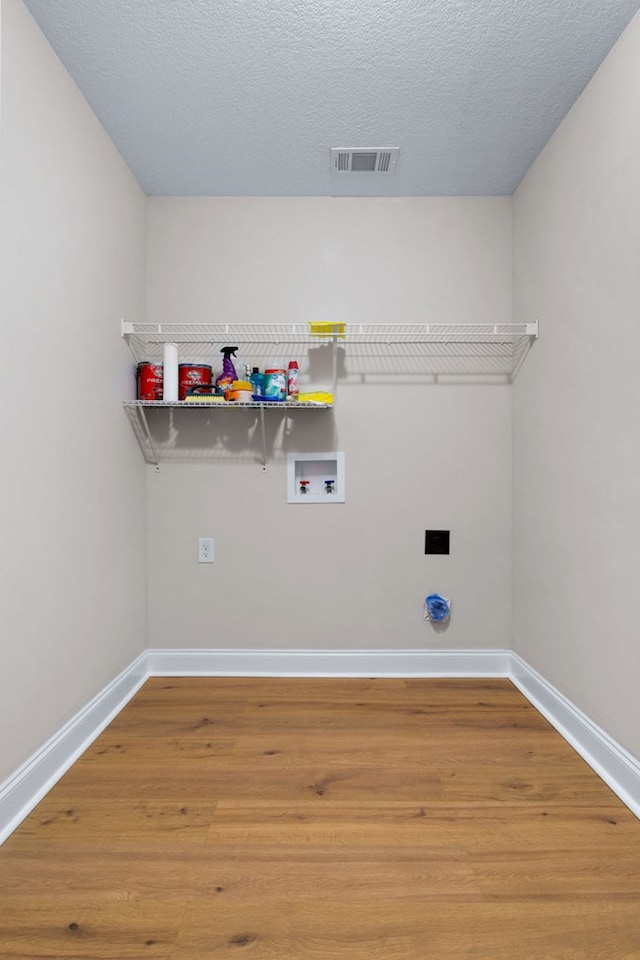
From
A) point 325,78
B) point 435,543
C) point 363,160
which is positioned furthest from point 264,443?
point 325,78

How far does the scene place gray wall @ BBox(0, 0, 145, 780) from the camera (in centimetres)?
147

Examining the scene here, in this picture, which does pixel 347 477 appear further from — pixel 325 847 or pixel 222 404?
pixel 325 847

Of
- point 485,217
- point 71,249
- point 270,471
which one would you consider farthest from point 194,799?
point 485,217

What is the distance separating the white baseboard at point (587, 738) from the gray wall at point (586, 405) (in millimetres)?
42

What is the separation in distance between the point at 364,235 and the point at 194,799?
237 cm

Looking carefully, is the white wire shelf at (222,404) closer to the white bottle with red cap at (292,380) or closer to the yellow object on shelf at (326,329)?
the white bottle with red cap at (292,380)

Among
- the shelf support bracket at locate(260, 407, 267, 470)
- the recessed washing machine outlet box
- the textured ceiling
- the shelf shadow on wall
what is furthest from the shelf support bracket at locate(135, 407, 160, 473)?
the textured ceiling

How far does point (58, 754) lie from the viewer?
5.63 feet

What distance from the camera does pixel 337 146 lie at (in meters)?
2.13

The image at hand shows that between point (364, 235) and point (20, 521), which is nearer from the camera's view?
point (20, 521)

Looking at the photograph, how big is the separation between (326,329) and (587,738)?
6.12 ft

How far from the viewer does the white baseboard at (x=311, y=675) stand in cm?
157

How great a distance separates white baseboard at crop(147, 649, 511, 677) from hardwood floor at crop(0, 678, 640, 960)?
401mm

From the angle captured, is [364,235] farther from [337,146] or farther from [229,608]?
[229,608]
